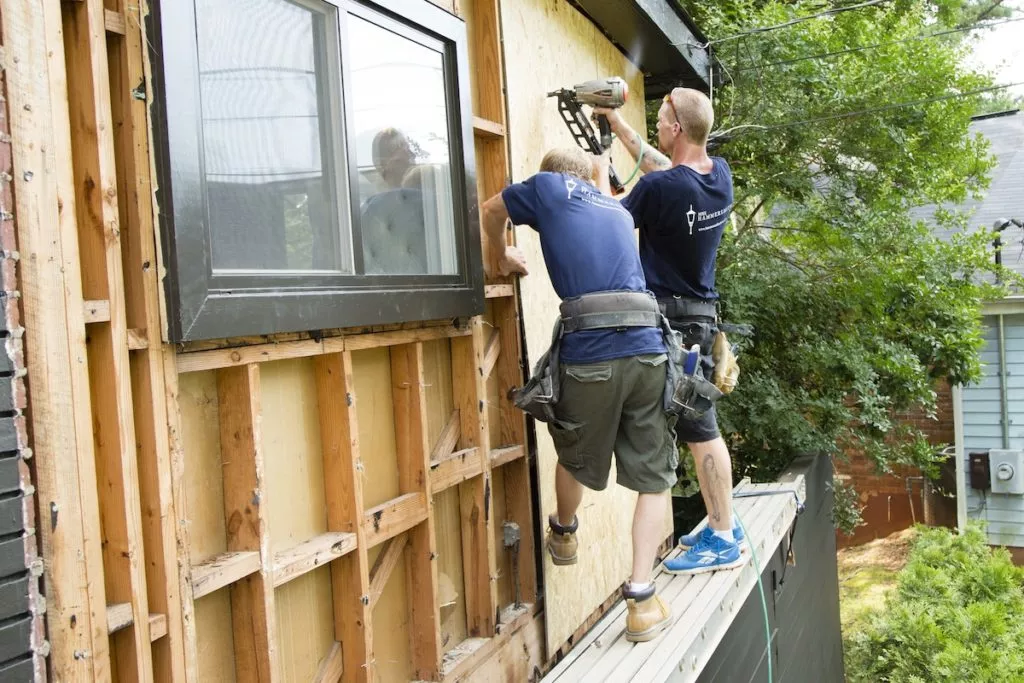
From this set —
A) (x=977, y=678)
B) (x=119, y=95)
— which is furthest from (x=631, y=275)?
(x=977, y=678)

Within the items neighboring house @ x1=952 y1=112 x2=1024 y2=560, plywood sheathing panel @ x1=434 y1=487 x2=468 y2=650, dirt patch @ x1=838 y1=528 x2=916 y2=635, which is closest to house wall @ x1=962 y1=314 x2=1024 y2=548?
neighboring house @ x1=952 y1=112 x2=1024 y2=560

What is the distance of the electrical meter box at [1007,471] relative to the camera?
12.1 metres

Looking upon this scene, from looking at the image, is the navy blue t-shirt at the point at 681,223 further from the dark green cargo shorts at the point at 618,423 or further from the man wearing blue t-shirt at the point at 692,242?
the dark green cargo shorts at the point at 618,423

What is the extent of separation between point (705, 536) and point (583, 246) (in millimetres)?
1812

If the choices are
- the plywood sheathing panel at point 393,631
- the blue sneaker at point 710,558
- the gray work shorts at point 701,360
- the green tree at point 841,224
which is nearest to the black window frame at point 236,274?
the plywood sheathing panel at point 393,631

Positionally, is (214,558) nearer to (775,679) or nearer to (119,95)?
→ (119,95)

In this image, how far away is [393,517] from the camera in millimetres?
2902

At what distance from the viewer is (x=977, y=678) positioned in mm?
6902

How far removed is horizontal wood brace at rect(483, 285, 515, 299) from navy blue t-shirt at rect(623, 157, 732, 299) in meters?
0.61

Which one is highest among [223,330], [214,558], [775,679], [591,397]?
[223,330]

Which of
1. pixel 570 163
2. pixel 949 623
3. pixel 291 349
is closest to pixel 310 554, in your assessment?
pixel 291 349

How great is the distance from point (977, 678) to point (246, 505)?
21.9ft

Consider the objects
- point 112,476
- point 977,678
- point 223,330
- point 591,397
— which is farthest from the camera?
point 977,678

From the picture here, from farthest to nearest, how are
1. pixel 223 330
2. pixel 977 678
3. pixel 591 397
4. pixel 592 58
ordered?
1. pixel 977 678
2. pixel 592 58
3. pixel 591 397
4. pixel 223 330
